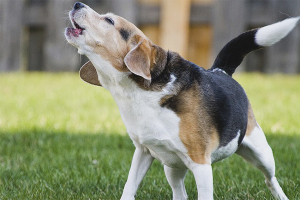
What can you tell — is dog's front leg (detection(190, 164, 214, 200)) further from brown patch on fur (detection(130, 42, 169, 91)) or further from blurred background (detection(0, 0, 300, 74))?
blurred background (detection(0, 0, 300, 74))

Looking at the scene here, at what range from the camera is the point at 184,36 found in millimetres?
10195

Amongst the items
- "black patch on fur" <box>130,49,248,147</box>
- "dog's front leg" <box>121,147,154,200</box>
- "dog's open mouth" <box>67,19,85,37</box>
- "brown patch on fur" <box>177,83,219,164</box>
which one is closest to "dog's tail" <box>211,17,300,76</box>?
"black patch on fur" <box>130,49,248,147</box>

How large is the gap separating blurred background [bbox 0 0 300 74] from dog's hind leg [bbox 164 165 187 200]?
6.75m

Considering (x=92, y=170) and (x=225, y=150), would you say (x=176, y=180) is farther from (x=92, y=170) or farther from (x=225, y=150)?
(x=92, y=170)

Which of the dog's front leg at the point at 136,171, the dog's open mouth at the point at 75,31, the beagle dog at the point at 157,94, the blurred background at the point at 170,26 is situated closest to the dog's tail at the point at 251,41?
the beagle dog at the point at 157,94

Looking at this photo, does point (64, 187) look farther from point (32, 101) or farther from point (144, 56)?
point (32, 101)

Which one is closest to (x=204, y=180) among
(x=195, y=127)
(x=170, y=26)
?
(x=195, y=127)

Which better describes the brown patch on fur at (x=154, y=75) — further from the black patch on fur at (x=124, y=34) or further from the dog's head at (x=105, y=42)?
the black patch on fur at (x=124, y=34)

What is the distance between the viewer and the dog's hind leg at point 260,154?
3.44 meters

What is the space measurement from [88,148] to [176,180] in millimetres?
1850

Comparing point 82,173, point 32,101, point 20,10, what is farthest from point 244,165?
point 20,10

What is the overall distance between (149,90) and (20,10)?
815 centimetres

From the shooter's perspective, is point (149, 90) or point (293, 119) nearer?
point (149, 90)

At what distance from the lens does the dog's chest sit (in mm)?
2965
